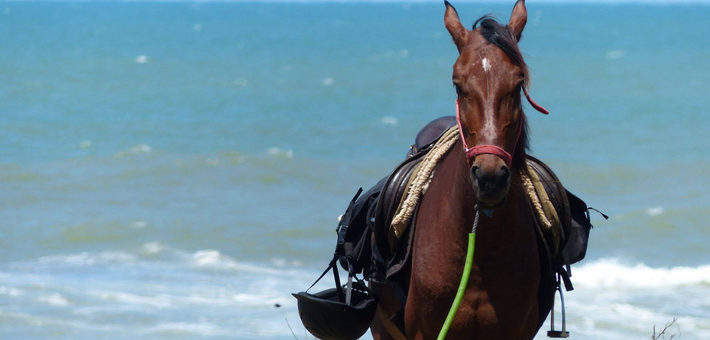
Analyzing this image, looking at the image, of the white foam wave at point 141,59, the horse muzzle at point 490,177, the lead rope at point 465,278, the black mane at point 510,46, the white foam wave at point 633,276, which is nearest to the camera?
the horse muzzle at point 490,177

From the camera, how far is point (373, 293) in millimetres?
4273

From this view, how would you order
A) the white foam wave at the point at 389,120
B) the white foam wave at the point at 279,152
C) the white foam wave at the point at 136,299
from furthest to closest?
1. the white foam wave at the point at 389,120
2. the white foam wave at the point at 279,152
3. the white foam wave at the point at 136,299

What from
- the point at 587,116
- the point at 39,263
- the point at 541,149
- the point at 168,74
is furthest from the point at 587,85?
the point at 39,263

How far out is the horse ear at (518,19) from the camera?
339 centimetres

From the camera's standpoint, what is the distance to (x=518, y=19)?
342 cm

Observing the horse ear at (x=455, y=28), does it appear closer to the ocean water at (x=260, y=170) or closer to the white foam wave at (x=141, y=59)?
the ocean water at (x=260, y=170)

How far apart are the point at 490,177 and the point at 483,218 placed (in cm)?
48

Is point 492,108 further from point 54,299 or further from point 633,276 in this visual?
point 633,276

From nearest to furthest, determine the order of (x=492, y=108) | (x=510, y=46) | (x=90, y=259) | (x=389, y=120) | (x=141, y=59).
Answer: (x=492, y=108)
(x=510, y=46)
(x=90, y=259)
(x=389, y=120)
(x=141, y=59)

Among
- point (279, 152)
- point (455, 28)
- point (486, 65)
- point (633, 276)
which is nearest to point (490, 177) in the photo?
point (486, 65)

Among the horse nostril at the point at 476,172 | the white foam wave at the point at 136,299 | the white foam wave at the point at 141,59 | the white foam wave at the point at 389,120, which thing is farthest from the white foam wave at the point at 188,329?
the white foam wave at the point at 141,59

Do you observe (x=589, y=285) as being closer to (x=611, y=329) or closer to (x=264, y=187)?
(x=611, y=329)

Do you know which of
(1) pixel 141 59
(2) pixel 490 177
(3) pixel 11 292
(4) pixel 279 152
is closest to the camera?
(2) pixel 490 177

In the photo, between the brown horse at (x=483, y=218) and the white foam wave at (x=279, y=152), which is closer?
the brown horse at (x=483, y=218)
